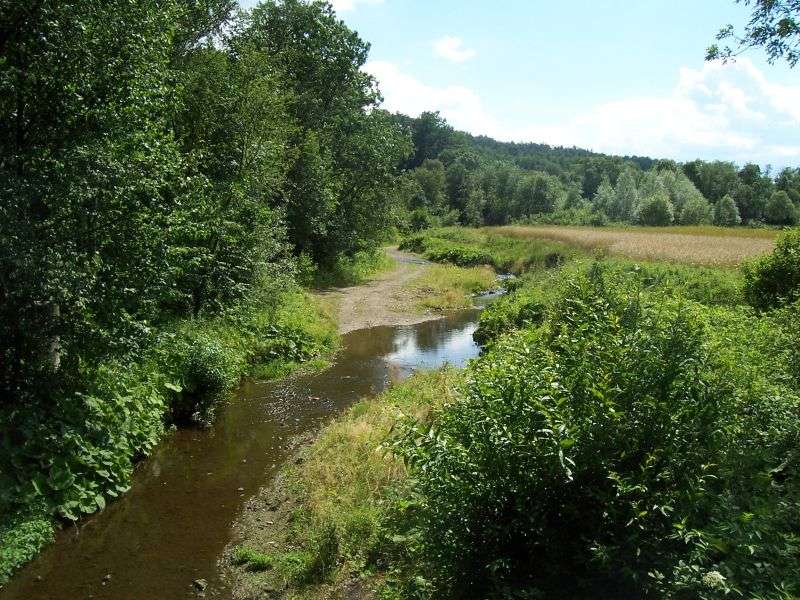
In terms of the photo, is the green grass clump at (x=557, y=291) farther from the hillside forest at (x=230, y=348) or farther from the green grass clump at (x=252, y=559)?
the green grass clump at (x=252, y=559)

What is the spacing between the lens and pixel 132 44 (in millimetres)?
10914

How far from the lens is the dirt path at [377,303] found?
29.4 m

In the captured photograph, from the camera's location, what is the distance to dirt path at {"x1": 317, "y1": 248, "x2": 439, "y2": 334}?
2944cm

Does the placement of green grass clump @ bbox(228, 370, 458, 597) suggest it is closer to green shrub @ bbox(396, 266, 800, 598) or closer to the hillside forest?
green shrub @ bbox(396, 266, 800, 598)

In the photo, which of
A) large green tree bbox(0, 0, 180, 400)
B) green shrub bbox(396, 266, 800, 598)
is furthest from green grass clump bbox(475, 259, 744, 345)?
green shrub bbox(396, 266, 800, 598)

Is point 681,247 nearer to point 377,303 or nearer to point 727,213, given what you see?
point 377,303

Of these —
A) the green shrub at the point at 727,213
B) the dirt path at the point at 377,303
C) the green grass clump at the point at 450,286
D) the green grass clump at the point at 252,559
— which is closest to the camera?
the green grass clump at the point at 252,559

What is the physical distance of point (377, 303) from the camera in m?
33.5

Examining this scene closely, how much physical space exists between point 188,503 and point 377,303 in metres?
22.8

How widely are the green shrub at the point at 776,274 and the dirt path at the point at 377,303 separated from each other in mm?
15881

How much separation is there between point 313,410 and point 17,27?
1067 cm

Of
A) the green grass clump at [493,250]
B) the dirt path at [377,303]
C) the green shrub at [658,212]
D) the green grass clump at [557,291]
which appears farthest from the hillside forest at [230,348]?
the green shrub at [658,212]

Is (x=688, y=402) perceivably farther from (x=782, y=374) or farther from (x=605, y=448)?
(x=782, y=374)

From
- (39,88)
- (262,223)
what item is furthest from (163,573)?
(262,223)
